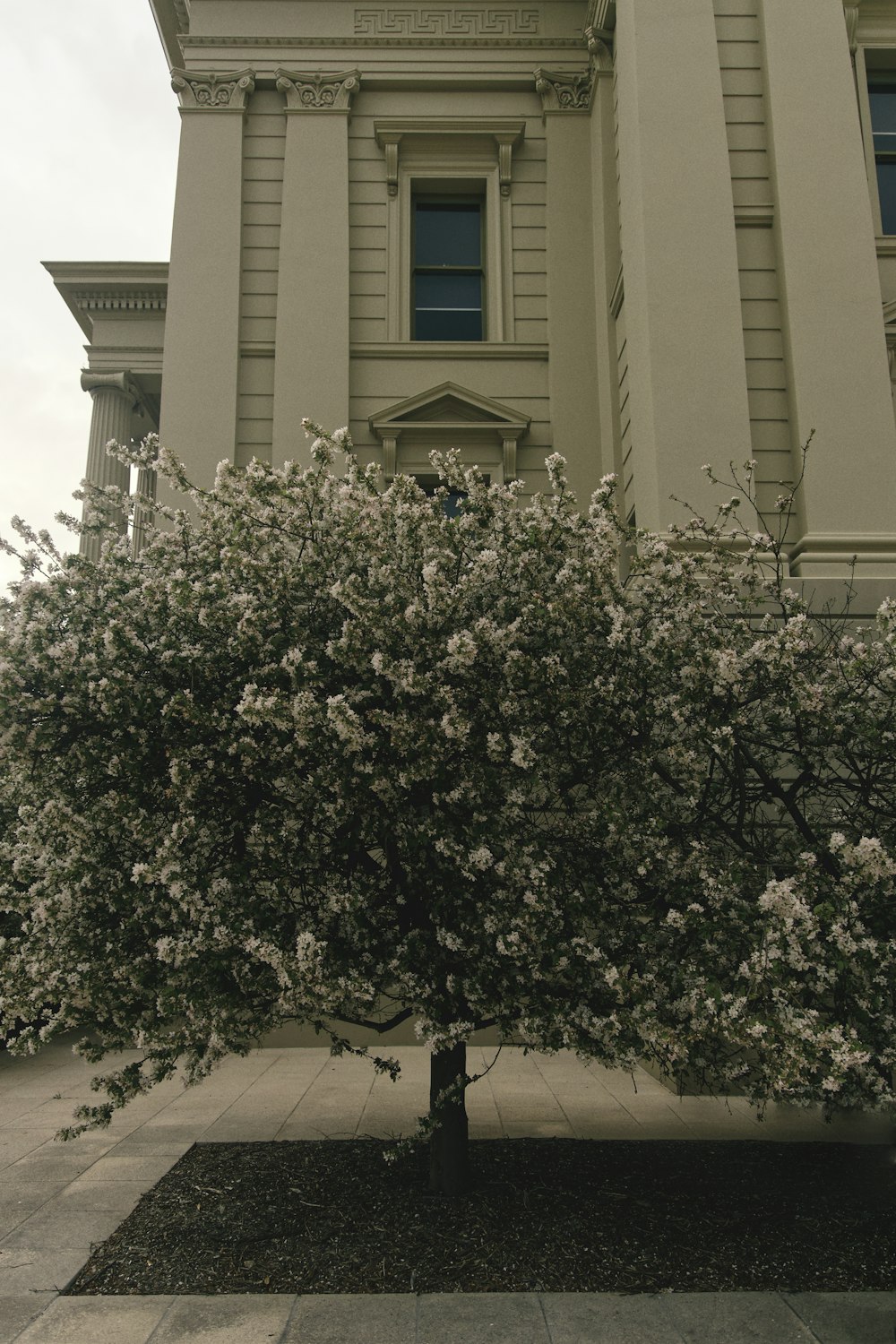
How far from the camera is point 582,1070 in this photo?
8828mm

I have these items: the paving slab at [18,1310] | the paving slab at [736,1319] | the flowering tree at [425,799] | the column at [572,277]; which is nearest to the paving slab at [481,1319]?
the paving slab at [736,1319]

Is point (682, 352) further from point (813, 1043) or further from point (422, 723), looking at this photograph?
point (813, 1043)

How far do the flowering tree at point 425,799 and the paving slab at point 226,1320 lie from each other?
38.3 inches

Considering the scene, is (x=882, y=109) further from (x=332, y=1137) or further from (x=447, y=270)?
(x=332, y=1137)

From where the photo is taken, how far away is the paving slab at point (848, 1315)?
161 inches

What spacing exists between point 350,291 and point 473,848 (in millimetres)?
9053

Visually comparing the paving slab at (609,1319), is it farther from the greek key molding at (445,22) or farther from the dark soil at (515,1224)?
the greek key molding at (445,22)

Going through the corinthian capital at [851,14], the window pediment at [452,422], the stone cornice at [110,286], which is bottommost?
the window pediment at [452,422]

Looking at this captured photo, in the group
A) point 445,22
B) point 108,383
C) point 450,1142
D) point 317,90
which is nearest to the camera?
point 450,1142

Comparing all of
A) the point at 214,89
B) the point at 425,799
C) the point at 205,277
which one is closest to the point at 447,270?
the point at 205,277

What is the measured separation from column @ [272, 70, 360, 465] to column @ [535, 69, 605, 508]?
8.18 feet

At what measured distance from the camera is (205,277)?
11625 mm

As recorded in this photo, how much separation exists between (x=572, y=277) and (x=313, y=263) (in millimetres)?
3157

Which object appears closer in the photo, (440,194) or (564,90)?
(564,90)
